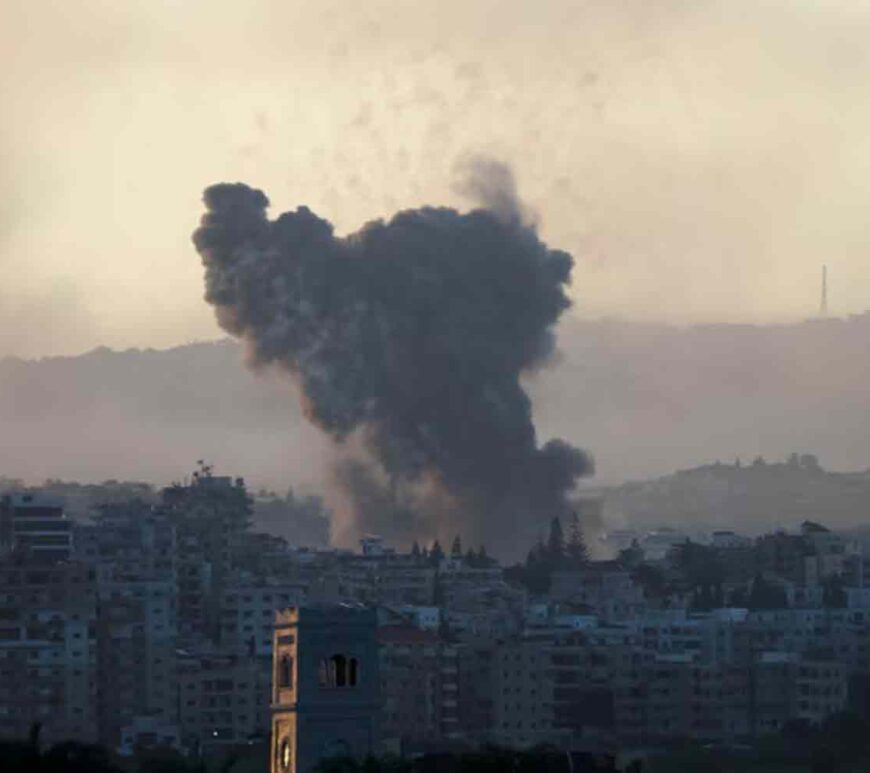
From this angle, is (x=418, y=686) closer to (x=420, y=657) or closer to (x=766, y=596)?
(x=420, y=657)

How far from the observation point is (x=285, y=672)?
6328 cm

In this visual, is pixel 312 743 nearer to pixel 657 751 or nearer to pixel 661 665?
pixel 657 751

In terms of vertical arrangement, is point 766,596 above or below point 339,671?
above

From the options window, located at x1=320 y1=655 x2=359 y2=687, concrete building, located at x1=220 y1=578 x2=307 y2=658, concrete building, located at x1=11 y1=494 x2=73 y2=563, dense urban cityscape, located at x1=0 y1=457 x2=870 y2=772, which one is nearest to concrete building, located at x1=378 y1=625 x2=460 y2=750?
dense urban cityscape, located at x1=0 y1=457 x2=870 y2=772

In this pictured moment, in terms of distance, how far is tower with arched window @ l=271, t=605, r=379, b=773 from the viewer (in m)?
61.8

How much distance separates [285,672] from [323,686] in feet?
3.56

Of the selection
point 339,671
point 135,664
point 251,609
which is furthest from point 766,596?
point 339,671

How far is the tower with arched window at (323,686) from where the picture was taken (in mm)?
61750

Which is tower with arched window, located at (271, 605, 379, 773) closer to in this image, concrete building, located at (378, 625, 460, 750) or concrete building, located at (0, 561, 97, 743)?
concrete building, located at (0, 561, 97, 743)

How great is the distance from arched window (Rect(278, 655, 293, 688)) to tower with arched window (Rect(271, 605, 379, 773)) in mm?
12

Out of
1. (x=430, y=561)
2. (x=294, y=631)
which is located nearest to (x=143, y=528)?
(x=430, y=561)

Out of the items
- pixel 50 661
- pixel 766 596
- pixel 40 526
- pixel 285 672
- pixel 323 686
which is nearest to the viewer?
pixel 323 686

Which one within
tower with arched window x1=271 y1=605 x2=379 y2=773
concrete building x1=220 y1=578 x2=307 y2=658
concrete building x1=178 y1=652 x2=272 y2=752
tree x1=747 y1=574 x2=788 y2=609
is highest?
tree x1=747 y1=574 x2=788 y2=609

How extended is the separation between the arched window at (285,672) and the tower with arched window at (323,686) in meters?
0.01
